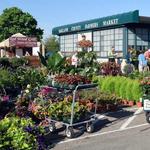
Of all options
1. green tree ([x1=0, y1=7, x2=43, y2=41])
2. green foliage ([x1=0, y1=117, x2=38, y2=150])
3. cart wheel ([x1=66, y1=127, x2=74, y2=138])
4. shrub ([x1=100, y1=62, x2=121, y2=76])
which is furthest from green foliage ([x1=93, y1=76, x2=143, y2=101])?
green tree ([x1=0, y1=7, x2=43, y2=41])

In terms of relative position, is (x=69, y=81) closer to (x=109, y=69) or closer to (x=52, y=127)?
(x=52, y=127)

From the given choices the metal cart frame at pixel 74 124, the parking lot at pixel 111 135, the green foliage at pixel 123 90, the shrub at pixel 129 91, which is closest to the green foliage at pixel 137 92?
the shrub at pixel 129 91

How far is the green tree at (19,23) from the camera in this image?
71.0m

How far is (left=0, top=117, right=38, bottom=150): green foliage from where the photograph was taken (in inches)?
253

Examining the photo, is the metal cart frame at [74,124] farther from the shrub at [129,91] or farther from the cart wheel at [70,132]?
the shrub at [129,91]

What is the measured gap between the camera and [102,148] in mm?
8820

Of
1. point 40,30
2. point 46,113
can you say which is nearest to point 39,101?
point 46,113

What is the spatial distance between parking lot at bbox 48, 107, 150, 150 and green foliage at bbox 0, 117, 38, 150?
2091 millimetres

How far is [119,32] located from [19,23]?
43.6 meters

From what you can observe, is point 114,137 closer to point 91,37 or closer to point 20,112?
point 20,112

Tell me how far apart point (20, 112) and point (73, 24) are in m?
25.9

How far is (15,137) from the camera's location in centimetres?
659

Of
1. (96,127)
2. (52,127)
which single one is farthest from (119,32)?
(52,127)

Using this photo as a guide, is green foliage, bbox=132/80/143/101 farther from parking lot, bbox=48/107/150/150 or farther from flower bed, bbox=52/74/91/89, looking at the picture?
flower bed, bbox=52/74/91/89
